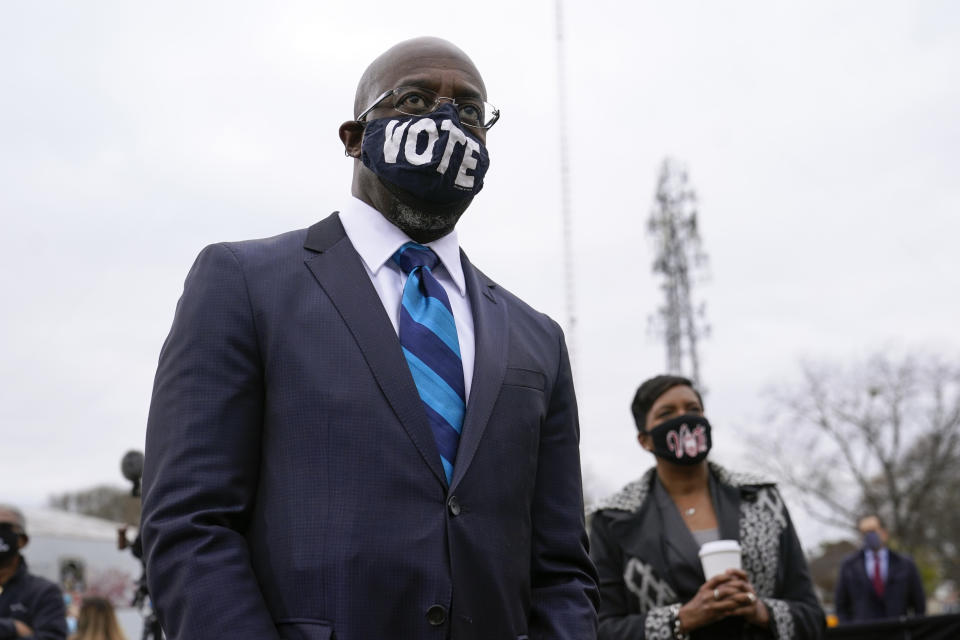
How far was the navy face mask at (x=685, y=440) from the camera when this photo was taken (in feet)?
15.6

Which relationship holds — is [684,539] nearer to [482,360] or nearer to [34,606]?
[482,360]

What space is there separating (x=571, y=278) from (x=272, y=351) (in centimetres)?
2020

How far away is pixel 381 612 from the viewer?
83.7 inches

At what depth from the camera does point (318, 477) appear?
7.20 ft

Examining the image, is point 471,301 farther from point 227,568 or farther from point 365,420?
point 227,568

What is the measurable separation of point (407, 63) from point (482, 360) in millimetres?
752

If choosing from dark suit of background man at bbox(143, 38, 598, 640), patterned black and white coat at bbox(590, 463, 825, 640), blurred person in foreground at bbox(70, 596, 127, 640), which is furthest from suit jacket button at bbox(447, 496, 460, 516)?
blurred person in foreground at bbox(70, 596, 127, 640)

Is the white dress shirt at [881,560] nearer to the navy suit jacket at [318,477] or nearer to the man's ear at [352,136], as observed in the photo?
the navy suit jacket at [318,477]

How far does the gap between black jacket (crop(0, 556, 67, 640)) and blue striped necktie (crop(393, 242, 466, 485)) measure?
6.03 meters

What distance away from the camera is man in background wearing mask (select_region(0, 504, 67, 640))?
7266 mm

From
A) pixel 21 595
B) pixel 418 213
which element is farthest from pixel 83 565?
pixel 418 213

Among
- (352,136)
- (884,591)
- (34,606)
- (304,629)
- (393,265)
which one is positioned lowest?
(884,591)

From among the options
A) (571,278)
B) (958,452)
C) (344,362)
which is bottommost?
(344,362)

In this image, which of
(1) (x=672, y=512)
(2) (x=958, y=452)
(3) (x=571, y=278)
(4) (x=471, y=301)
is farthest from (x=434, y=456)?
(2) (x=958, y=452)
